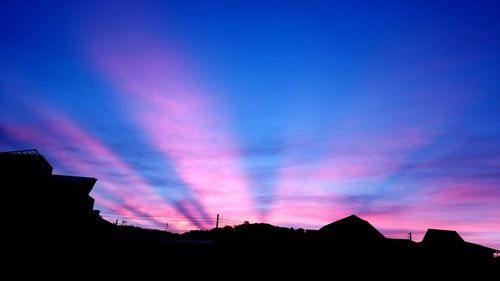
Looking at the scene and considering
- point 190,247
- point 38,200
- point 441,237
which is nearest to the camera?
point 38,200

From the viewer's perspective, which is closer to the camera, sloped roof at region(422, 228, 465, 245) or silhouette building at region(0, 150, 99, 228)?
silhouette building at region(0, 150, 99, 228)

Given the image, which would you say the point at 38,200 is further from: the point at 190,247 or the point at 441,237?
the point at 441,237

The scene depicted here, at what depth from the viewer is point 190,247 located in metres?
22.3

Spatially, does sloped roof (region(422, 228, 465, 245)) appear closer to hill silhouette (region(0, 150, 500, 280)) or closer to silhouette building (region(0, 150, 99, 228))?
hill silhouette (region(0, 150, 500, 280))

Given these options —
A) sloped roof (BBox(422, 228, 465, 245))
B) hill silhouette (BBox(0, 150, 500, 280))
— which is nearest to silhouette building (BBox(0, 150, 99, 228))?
hill silhouette (BBox(0, 150, 500, 280))

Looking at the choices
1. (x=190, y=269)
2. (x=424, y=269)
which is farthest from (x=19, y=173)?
(x=424, y=269)

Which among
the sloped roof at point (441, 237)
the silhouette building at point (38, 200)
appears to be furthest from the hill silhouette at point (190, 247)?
the sloped roof at point (441, 237)

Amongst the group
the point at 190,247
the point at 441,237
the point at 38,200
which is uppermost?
the point at 441,237

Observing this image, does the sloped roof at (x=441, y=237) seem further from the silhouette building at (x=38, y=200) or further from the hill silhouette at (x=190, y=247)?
the silhouette building at (x=38, y=200)

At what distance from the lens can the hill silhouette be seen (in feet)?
58.5

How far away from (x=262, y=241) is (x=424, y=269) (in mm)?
16574

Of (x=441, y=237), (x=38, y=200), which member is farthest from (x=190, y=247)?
(x=441, y=237)

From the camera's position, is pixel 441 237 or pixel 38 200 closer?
pixel 38 200

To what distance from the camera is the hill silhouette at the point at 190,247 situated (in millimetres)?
17828
